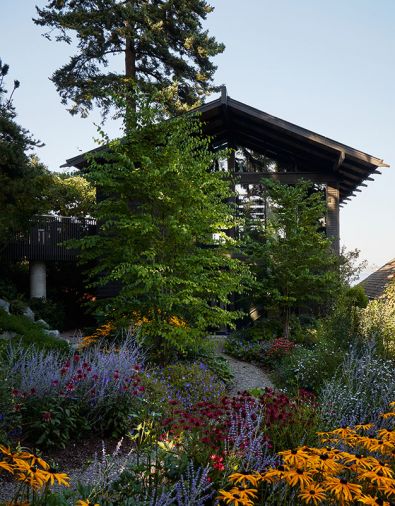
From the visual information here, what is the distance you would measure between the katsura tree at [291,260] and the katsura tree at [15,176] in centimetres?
631

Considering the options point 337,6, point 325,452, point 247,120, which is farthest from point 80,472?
point 247,120

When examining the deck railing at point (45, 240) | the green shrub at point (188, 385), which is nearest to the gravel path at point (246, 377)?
the green shrub at point (188, 385)

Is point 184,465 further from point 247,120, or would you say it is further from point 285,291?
point 247,120

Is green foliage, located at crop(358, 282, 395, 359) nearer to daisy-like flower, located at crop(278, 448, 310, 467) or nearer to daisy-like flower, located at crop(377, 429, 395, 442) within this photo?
daisy-like flower, located at crop(377, 429, 395, 442)

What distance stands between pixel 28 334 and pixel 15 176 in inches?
233

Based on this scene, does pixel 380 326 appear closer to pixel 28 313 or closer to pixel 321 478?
pixel 321 478

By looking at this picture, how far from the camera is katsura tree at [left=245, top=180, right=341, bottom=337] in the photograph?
14859 millimetres

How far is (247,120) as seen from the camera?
17.6m

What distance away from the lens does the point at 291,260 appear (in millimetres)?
14938

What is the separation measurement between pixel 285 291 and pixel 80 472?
1091 centimetres

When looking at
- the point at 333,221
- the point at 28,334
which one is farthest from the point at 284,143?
the point at 28,334

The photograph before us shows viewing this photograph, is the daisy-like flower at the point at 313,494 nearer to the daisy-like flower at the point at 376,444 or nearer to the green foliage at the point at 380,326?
the daisy-like flower at the point at 376,444

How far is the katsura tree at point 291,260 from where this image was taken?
1486 centimetres

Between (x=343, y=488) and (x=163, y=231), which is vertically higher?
(x=163, y=231)
